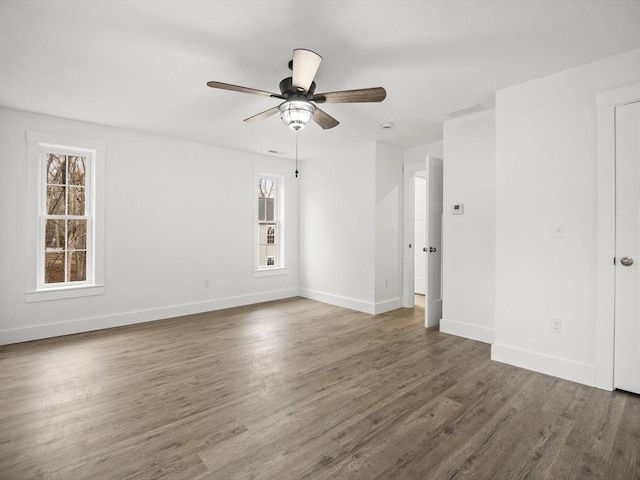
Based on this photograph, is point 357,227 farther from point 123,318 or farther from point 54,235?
point 54,235

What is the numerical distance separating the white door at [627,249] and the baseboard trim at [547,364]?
19 cm

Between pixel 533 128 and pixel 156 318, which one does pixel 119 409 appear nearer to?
pixel 156 318

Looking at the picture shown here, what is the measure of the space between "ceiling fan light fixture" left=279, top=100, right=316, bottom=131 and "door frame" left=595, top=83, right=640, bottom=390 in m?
2.31

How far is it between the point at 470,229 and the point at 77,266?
498 cm

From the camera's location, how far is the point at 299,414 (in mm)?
2309

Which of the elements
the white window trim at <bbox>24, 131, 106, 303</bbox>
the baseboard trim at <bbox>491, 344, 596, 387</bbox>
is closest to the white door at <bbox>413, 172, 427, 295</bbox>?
the baseboard trim at <bbox>491, 344, 596, 387</bbox>

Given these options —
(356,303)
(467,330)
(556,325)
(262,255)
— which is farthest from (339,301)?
(556,325)

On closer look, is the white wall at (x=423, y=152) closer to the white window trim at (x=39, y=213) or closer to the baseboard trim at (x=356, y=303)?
the baseboard trim at (x=356, y=303)

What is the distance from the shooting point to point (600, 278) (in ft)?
8.73

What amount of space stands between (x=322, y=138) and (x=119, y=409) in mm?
3959

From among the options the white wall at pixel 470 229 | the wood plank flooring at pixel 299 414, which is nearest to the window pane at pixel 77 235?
the wood plank flooring at pixel 299 414

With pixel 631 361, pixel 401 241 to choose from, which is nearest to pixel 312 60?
pixel 631 361

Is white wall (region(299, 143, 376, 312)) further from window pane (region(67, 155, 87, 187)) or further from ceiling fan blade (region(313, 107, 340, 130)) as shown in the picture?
window pane (region(67, 155, 87, 187))

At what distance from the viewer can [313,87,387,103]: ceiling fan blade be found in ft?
7.84
